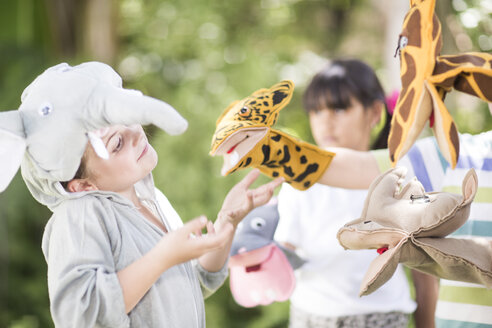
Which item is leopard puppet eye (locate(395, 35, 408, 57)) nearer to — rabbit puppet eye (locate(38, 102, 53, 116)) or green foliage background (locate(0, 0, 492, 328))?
rabbit puppet eye (locate(38, 102, 53, 116))

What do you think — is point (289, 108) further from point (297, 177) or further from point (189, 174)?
point (297, 177)

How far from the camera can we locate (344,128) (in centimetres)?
144

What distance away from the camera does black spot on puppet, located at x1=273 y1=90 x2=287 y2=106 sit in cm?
99

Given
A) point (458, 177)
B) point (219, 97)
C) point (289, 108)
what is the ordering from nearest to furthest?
1. point (458, 177)
2. point (219, 97)
3. point (289, 108)

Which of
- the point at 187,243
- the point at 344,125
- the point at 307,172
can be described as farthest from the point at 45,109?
the point at 344,125

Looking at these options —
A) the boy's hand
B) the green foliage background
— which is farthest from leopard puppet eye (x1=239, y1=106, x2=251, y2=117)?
the green foliage background

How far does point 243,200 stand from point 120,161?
245mm

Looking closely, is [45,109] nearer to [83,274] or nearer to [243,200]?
[83,274]

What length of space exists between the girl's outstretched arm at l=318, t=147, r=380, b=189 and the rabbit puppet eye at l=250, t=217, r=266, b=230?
0.18 m

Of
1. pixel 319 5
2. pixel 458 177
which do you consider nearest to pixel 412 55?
pixel 458 177

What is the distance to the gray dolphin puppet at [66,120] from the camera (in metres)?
0.73

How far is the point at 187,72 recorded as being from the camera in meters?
3.14

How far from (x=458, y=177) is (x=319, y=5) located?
346 centimetres

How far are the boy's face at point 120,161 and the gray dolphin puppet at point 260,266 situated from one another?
0.38 m
